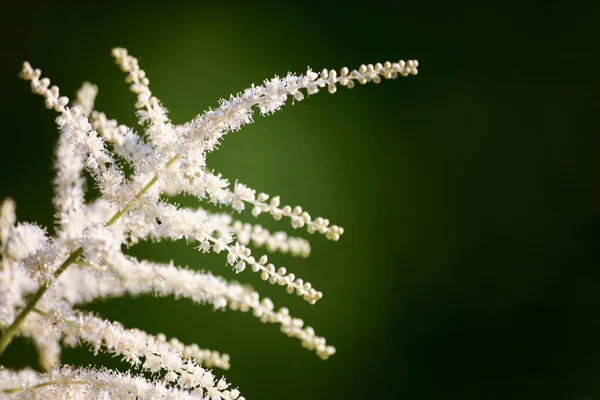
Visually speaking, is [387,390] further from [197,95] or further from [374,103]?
[197,95]

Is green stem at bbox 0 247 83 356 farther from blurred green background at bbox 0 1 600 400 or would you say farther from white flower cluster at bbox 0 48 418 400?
blurred green background at bbox 0 1 600 400

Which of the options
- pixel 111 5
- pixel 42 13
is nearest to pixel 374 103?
pixel 111 5

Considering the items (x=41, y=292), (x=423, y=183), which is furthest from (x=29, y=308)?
(x=423, y=183)

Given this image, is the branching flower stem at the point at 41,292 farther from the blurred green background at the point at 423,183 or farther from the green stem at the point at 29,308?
the blurred green background at the point at 423,183

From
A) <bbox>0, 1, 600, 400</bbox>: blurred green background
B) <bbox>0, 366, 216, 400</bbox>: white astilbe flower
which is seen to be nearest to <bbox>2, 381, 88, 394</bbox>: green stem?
<bbox>0, 366, 216, 400</bbox>: white astilbe flower

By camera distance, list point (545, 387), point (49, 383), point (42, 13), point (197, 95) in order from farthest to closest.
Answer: point (545, 387) < point (197, 95) < point (42, 13) < point (49, 383)

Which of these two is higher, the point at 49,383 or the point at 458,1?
the point at 458,1

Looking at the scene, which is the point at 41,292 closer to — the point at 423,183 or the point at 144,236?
the point at 144,236

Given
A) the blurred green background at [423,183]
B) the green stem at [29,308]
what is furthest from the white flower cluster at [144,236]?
the blurred green background at [423,183]
